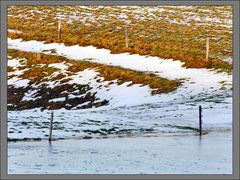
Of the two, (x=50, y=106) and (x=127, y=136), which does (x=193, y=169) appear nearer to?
(x=127, y=136)

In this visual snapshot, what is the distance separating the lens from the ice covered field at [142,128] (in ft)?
71.7

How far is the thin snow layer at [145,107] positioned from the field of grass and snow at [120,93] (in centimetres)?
6

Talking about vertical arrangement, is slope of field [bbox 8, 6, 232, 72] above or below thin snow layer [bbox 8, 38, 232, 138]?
above

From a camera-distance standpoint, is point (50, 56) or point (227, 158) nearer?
point (227, 158)

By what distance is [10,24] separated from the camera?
7094 cm

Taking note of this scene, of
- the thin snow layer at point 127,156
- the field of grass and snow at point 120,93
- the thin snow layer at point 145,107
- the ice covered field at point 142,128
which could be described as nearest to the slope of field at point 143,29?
the field of grass and snow at point 120,93

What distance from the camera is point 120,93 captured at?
139ft

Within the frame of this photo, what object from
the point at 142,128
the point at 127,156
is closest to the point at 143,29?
the point at 142,128

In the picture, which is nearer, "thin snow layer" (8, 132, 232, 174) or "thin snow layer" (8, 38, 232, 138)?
"thin snow layer" (8, 132, 232, 174)

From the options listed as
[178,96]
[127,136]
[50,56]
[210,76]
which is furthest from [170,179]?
[50,56]

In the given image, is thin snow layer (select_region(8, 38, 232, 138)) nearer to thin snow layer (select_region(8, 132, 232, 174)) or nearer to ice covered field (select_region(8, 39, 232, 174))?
ice covered field (select_region(8, 39, 232, 174))

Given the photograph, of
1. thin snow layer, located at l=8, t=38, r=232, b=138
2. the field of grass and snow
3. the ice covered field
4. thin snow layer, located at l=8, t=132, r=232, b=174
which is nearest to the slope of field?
the field of grass and snow

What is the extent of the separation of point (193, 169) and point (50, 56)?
33.1 m

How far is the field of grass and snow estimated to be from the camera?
2359cm
